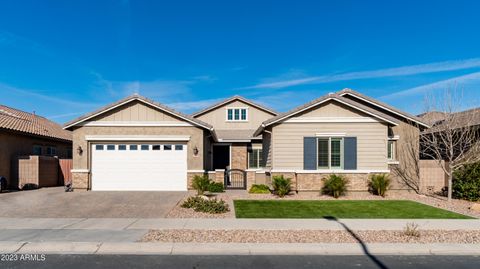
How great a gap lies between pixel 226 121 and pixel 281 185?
1390cm

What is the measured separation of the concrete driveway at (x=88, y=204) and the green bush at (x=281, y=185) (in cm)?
420

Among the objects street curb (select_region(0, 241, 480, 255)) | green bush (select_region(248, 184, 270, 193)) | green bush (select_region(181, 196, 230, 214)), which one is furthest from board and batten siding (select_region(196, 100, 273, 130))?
street curb (select_region(0, 241, 480, 255))

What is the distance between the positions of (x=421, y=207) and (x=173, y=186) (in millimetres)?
11319

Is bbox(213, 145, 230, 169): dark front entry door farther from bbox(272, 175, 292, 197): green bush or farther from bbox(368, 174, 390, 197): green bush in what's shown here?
bbox(368, 174, 390, 197): green bush

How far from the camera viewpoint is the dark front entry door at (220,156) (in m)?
25.4

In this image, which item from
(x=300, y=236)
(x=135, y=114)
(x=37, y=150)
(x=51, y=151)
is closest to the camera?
(x=300, y=236)

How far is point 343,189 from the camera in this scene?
1602cm

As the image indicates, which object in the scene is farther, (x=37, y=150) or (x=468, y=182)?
(x=37, y=150)

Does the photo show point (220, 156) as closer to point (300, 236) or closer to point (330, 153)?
point (330, 153)

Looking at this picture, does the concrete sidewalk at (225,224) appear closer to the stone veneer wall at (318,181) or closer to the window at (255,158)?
the stone veneer wall at (318,181)

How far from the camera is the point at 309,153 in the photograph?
16875 millimetres

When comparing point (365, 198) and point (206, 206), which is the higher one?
point (206, 206)

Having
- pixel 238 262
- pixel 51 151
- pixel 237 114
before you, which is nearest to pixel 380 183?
pixel 238 262

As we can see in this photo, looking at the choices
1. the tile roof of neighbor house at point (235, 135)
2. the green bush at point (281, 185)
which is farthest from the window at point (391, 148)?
the tile roof of neighbor house at point (235, 135)
